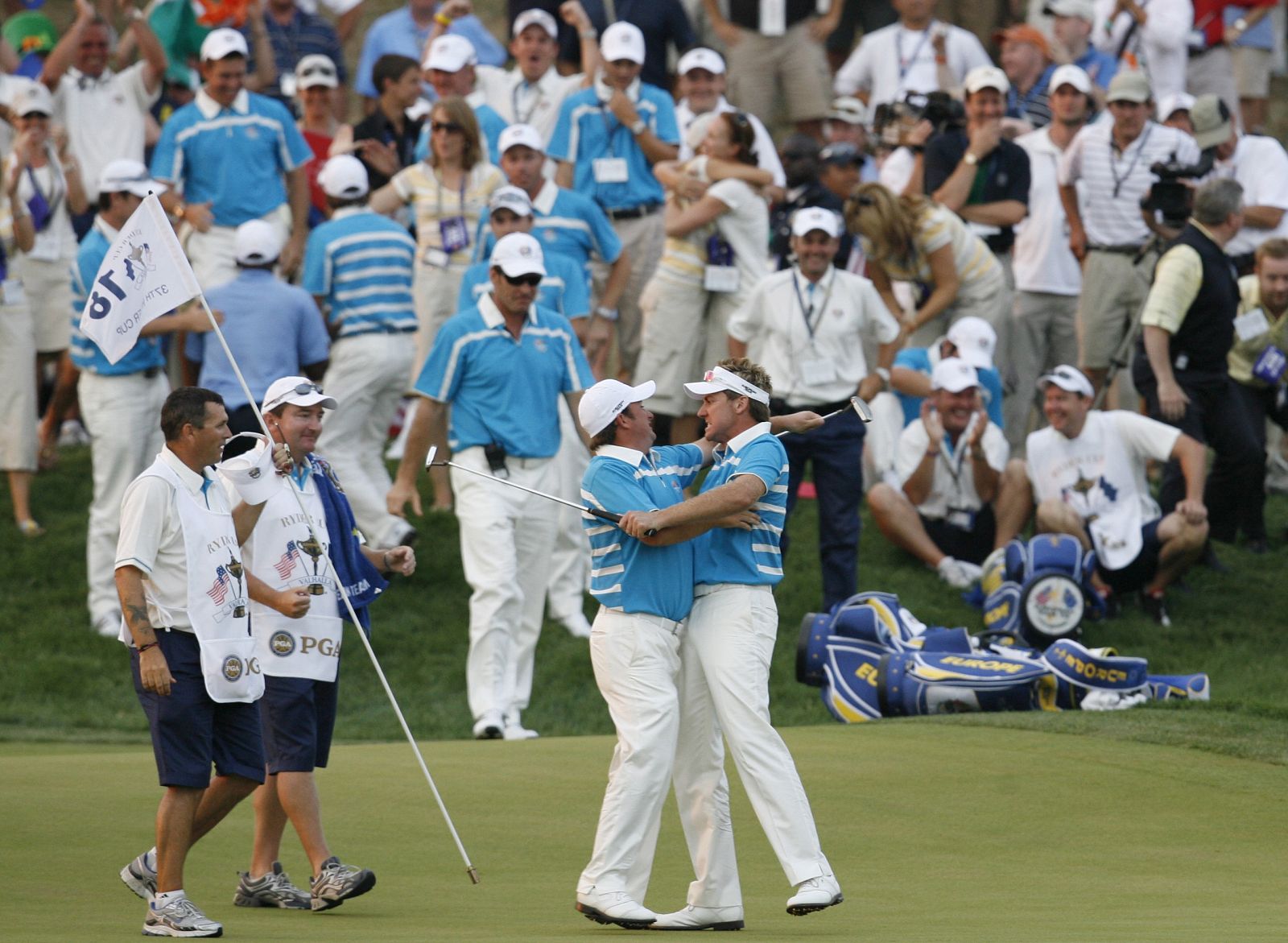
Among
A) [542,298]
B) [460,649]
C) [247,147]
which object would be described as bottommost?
[460,649]

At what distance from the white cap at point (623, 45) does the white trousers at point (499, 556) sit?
14.1 feet

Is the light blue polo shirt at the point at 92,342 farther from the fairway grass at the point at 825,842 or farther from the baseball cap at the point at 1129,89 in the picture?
the baseball cap at the point at 1129,89

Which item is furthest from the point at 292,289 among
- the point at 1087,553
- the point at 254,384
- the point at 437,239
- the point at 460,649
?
the point at 1087,553

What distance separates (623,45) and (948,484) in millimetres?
3975

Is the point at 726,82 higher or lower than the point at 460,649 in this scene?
higher

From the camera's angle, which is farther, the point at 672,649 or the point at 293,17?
the point at 293,17

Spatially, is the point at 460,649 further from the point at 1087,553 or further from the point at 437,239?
the point at 1087,553

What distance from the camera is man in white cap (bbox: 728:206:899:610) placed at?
43.0 ft

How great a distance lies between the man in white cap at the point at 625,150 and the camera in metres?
14.9

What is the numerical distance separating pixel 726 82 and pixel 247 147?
5260mm

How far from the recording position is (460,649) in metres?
14.1

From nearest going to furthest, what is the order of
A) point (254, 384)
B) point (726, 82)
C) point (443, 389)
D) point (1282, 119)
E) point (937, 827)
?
point (937, 827) → point (443, 389) → point (254, 384) → point (726, 82) → point (1282, 119)

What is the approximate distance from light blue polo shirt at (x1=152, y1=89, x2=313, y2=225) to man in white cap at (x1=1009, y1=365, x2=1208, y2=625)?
5.67 meters

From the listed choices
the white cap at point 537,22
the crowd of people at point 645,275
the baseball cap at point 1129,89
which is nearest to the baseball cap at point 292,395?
the crowd of people at point 645,275
